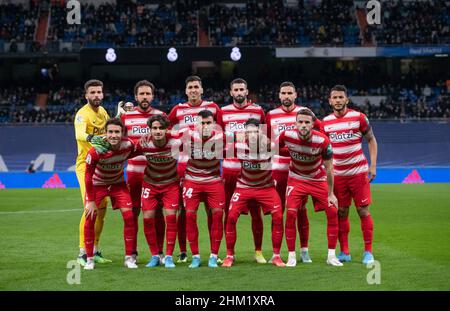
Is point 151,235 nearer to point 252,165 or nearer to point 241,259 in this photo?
point 241,259

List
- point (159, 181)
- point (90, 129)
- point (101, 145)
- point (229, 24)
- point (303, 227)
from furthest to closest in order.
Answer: point (229, 24)
point (90, 129)
point (303, 227)
point (159, 181)
point (101, 145)

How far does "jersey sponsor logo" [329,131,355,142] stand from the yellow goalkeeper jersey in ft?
10.3

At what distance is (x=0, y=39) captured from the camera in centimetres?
3775

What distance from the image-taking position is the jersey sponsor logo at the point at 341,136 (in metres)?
9.91

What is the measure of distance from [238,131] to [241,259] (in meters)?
1.72

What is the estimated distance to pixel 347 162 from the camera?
9898 mm

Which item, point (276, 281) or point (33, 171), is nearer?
point (276, 281)

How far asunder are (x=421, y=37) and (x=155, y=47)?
1320cm

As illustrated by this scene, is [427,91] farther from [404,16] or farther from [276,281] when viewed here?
[276,281]

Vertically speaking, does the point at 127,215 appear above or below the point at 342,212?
above

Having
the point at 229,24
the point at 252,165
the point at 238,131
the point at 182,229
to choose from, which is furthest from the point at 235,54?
the point at 252,165

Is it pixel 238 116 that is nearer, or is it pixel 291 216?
pixel 291 216

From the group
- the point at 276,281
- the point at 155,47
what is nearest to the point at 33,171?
the point at 155,47

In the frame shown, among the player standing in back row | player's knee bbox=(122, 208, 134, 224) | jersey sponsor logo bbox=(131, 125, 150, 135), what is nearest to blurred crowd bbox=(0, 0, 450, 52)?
jersey sponsor logo bbox=(131, 125, 150, 135)
